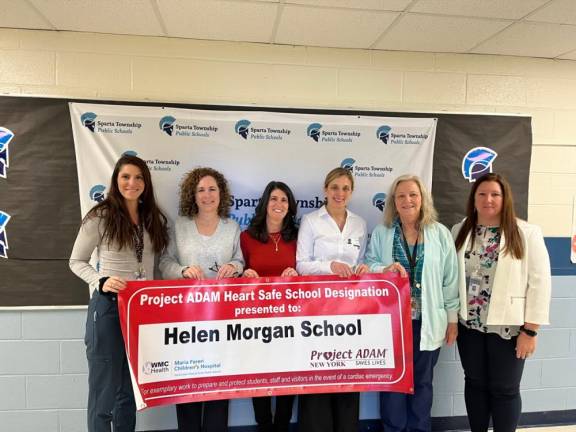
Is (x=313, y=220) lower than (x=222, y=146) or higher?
lower

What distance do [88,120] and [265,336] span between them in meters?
1.78

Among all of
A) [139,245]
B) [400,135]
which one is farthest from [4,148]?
[400,135]

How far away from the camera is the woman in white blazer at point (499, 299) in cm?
206

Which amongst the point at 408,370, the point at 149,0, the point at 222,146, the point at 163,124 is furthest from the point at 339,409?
the point at 149,0

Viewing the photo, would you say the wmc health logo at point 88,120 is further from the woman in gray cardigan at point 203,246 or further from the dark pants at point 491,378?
the dark pants at point 491,378

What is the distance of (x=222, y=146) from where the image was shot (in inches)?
100

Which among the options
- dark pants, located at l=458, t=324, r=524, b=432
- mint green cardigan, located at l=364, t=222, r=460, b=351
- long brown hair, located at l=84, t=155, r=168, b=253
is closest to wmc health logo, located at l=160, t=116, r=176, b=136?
long brown hair, located at l=84, t=155, r=168, b=253

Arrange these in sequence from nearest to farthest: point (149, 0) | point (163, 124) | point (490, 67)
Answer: point (149, 0), point (163, 124), point (490, 67)

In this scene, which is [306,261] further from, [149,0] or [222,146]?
[149,0]

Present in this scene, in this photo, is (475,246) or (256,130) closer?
(475,246)

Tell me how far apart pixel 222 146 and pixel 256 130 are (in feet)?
0.85

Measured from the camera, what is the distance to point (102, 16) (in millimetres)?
2207

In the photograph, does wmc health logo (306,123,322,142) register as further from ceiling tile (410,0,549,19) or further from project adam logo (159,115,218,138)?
ceiling tile (410,0,549,19)

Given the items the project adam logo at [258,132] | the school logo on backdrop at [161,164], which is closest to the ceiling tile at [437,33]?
the project adam logo at [258,132]
